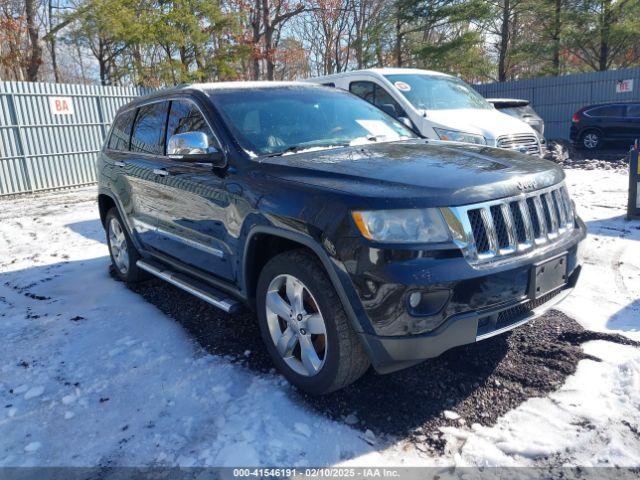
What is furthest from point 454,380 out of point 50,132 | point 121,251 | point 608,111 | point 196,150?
point 608,111

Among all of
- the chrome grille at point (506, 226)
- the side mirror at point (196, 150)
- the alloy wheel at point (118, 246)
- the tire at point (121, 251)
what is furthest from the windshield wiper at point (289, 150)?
the alloy wheel at point (118, 246)

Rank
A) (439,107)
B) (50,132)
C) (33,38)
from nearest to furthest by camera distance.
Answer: (439,107) → (50,132) → (33,38)

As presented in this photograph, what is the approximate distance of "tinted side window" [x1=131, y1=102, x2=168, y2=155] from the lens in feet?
13.7

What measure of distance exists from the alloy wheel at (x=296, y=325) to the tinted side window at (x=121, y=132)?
273cm

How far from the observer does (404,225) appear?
2375 mm

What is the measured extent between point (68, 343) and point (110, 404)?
3.56ft

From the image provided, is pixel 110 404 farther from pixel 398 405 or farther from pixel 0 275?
pixel 0 275

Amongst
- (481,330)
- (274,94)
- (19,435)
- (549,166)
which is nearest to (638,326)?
(549,166)

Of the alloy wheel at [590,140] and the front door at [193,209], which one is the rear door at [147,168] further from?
the alloy wheel at [590,140]

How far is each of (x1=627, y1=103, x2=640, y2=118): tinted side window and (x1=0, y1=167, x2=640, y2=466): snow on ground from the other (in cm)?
1207

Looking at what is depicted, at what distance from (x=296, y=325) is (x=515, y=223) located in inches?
50.7

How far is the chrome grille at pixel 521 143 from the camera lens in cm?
733

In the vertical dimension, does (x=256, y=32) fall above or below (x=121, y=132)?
above

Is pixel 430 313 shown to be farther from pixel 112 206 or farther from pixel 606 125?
pixel 606 125
